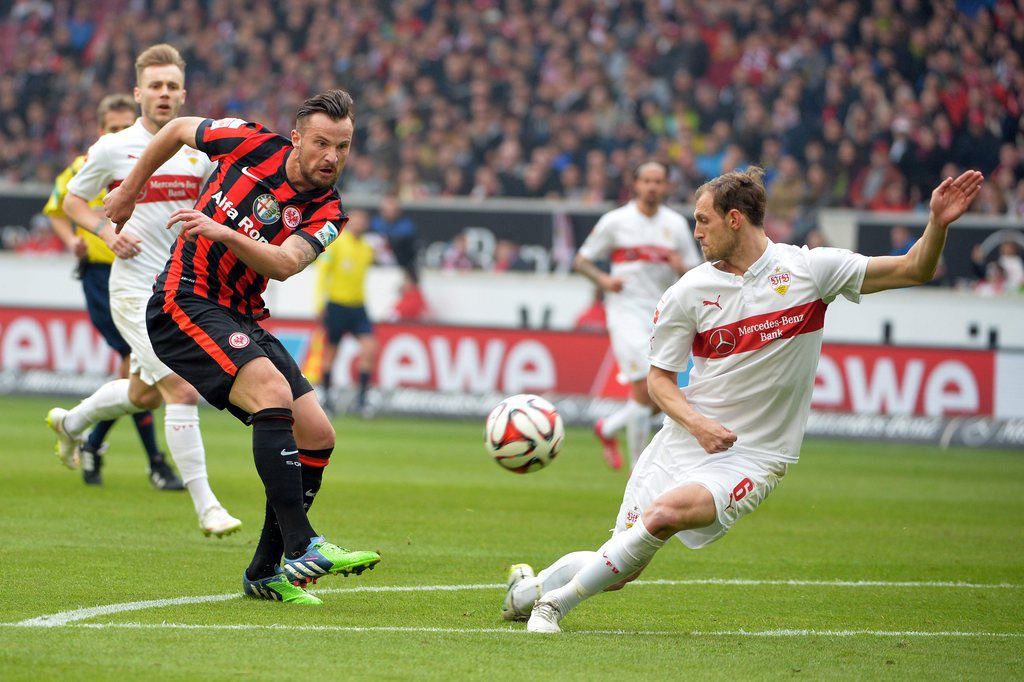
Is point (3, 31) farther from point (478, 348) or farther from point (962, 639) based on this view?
point (962, 639)

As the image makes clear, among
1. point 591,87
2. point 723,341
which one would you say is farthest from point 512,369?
point 723,341

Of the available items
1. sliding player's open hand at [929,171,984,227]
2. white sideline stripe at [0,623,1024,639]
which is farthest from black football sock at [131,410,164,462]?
sliding player's open hand at [929,171,984,227]

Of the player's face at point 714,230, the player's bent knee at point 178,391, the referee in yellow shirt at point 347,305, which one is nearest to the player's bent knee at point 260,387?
the player's face at point 714,230

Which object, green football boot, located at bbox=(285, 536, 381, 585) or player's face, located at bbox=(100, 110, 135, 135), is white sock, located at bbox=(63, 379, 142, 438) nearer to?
player's face, located at bbox=(100, 110, 135, 135)

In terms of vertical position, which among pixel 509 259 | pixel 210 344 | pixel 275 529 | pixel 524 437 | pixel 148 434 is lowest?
pixel 148 434

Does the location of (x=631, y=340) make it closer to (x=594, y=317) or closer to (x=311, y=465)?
(x=311, y=465)

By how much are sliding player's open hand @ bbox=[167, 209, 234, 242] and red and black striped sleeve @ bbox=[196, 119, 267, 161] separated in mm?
550

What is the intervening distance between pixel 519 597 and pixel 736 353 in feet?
4.44

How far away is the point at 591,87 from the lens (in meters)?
23.1

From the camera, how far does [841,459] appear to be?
582 inches

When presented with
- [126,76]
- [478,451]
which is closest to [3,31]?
[126,76]

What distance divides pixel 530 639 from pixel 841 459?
32.4 ft

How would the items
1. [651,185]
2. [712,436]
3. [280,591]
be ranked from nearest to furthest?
[712,436], [280,591], [651,185]

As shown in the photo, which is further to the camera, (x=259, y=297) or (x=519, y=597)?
(x=259, y=297)
